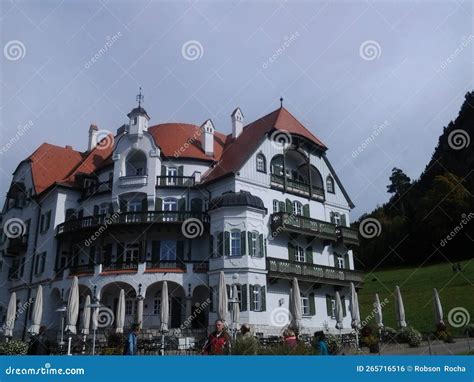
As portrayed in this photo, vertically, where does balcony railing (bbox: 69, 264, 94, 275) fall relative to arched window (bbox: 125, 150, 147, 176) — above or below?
below

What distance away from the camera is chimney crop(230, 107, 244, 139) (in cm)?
3878

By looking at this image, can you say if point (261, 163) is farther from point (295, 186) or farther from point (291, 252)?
point (291, 252)

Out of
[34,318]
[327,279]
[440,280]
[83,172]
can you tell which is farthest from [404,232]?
[34,318]

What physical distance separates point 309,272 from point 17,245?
77.9 feet

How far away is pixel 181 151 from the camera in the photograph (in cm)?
3509

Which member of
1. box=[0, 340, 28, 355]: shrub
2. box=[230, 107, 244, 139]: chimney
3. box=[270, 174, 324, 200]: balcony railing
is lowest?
box=[0, 340, 28, 355]: shrub

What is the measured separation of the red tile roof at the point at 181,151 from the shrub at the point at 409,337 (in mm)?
13946

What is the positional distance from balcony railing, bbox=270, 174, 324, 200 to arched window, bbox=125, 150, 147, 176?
922 cm

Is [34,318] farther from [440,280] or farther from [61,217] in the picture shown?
[440,280]

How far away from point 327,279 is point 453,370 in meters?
25.1

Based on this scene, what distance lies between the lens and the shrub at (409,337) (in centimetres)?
2456

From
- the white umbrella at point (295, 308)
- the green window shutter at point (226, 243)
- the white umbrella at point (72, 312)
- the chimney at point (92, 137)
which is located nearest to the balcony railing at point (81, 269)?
the white umbrella at point (72, 312)

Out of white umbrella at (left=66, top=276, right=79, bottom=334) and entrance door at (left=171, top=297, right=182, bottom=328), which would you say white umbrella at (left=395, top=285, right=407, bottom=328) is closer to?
entrance door at (left=171, top=297, right=182, bottom=328)

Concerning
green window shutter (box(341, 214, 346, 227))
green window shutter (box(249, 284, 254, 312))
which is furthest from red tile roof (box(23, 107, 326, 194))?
green window shutter (box(249, 284, 254, 312))
